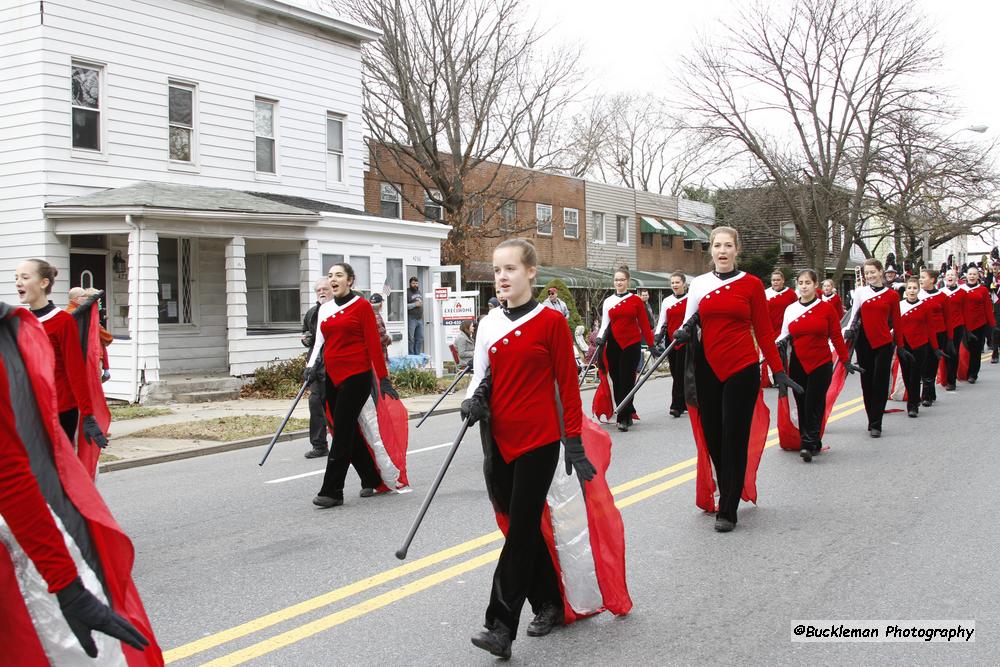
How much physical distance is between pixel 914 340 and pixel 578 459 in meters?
10.3

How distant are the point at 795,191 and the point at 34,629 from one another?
40.8 meters

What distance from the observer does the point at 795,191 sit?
4072cm

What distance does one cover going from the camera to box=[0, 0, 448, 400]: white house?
53.6ft

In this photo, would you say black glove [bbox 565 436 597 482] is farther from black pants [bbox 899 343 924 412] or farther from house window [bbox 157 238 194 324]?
house window [bbox 157 238 194 324]

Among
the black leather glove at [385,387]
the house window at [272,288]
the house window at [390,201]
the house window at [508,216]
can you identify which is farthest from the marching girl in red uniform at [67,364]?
the house window at [508,216]

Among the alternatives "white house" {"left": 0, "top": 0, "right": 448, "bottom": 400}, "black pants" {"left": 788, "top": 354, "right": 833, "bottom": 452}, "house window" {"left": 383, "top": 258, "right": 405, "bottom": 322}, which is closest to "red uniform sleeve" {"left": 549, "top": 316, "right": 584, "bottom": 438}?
"black pants" {"left": 788, "top": 354, "right": 833, "bottom": 452}

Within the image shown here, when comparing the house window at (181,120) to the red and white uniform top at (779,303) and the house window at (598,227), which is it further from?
the house window at (598,227)

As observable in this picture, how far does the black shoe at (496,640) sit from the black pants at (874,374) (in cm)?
792

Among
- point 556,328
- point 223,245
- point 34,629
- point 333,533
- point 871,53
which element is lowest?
point 333,533

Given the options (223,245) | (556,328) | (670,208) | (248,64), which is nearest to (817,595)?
(556,328)

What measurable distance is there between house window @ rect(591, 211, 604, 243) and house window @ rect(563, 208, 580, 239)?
145cm

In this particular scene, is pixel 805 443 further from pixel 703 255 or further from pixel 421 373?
pixel 703 255

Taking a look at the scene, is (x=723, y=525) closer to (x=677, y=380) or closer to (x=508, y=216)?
(x=677, y=380)

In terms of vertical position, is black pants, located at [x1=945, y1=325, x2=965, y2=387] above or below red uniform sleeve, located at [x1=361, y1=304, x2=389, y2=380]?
below
